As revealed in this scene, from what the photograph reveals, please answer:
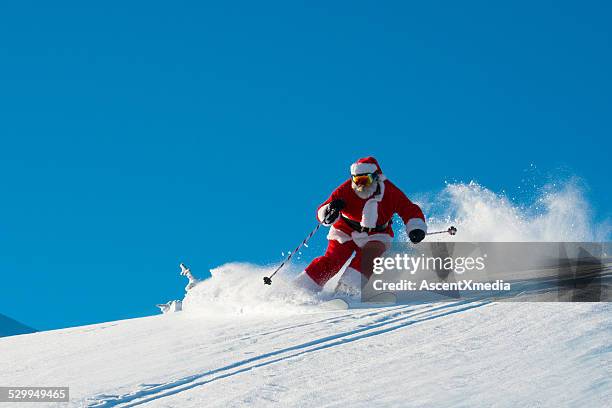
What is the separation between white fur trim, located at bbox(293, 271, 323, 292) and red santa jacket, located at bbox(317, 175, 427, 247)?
2.15 feet

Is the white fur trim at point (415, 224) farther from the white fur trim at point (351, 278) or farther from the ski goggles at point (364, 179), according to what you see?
the white fur trim at point (351, 278)

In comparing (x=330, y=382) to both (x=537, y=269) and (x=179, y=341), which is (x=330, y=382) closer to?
(x=179, y=341)

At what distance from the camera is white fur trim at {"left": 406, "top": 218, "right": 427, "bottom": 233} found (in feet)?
25.5

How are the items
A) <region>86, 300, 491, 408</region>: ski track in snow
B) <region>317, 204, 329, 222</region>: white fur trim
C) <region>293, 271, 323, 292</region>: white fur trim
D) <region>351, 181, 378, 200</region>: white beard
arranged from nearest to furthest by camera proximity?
<region>86, 300, 491, 408</region>: ski track in snow → <region>293, 271, 323, 292</region>: white fur trim → <region>351, 181, 378, 200</region>: white beard → <region>317, 204, 329, 222</region>: white fur trim

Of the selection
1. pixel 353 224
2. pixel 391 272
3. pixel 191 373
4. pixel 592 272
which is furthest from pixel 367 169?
pixel 191 373

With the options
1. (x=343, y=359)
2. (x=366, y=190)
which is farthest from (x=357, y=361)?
(x=366, y=190)

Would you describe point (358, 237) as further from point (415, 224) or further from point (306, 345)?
point (306, 345)

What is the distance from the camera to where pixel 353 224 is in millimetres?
7957

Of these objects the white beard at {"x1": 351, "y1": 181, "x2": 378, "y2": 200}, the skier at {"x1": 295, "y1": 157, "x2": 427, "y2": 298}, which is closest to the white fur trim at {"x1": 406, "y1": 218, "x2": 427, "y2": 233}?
the skier at {"x1": 295, "y1": 157, "x2": 427, "y2": 298}

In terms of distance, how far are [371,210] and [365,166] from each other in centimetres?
48

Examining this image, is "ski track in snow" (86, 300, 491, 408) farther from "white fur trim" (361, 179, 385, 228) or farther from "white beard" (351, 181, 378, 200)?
"white beard" (351, 181, 378, 200)

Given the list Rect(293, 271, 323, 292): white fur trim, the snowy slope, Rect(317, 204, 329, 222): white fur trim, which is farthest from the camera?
Rect(317, 204, 329, 222): white fur trim

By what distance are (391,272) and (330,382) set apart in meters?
3.62

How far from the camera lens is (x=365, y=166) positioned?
25.8 ft
